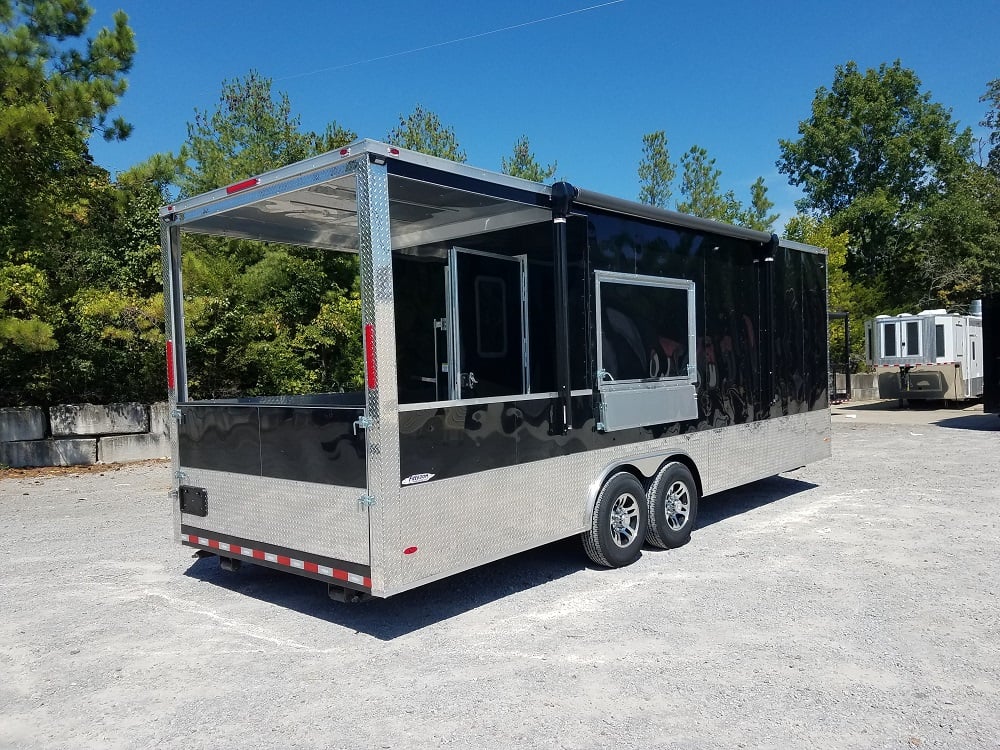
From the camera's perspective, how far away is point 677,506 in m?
6.12

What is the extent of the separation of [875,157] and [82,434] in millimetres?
35979

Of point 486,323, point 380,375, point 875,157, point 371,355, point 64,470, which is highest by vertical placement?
point 875,157

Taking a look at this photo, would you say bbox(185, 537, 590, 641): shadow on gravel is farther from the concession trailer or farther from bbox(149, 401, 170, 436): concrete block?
bbox(149, 401, 170, 436): concrete block

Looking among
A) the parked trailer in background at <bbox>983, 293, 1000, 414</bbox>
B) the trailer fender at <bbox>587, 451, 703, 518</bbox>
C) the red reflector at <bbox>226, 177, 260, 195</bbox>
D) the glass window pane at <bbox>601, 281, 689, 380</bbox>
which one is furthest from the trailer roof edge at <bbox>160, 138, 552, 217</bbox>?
the parked trailer in background at <bbox>983, 293, 1000, 414</bbox>

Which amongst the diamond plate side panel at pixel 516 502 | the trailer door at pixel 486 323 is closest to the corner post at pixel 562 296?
the diamond plate side panel at pixel 516 502

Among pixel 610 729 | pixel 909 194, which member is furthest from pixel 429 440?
pixel 909 194

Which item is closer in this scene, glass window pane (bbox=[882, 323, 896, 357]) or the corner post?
the corner post

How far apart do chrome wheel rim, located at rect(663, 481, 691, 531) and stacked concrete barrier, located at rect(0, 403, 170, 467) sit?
27.3 ft

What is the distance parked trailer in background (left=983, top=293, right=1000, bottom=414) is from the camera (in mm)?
13664

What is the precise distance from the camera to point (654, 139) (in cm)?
2891

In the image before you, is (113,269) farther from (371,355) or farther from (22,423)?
(371,355)

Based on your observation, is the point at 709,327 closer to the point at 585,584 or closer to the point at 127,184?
the point at 585,584

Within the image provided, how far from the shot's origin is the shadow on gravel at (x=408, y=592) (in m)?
4.62

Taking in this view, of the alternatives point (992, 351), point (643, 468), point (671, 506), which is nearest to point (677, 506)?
point (671, 506)
